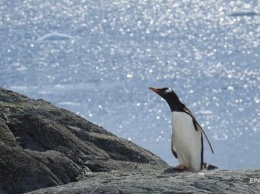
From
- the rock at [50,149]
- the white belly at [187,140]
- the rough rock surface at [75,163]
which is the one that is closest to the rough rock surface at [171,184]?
the rough rock surface at [75,163]

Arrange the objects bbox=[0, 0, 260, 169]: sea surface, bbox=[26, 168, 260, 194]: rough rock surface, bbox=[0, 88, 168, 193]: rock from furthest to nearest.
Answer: bbox=[0, 0, 260, 169]: sea surface
bbox=[0, 88, 168, 193]: rock
bbox=[26, 168, 260, 194]: rough rock surface

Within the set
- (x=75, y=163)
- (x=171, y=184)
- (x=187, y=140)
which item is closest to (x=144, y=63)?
(x=187, y=140)

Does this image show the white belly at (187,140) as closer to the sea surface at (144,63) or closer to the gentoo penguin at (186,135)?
the gentoo penguin at (186,135)

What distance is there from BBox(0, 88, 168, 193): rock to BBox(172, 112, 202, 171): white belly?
0.50 feet

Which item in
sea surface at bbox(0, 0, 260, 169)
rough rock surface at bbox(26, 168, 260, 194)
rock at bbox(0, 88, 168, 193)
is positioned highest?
sea surface at bbox(0, 0, 260, 169)

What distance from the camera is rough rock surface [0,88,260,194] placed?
4.74m

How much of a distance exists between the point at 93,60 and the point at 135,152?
1028cm

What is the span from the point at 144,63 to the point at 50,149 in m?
10.4

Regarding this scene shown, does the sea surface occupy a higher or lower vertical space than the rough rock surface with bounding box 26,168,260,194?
higher

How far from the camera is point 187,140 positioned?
5883mm

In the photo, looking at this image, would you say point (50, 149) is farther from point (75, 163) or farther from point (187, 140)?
point (187, 140)

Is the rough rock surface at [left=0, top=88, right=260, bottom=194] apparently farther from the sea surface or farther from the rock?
the sea surface

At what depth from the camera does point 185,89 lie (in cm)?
1413

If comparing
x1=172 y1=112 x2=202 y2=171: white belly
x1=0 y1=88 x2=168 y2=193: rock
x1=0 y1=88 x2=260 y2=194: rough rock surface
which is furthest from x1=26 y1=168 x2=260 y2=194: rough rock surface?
x1=172 y1=112 x2=202 y2=171: white belly
